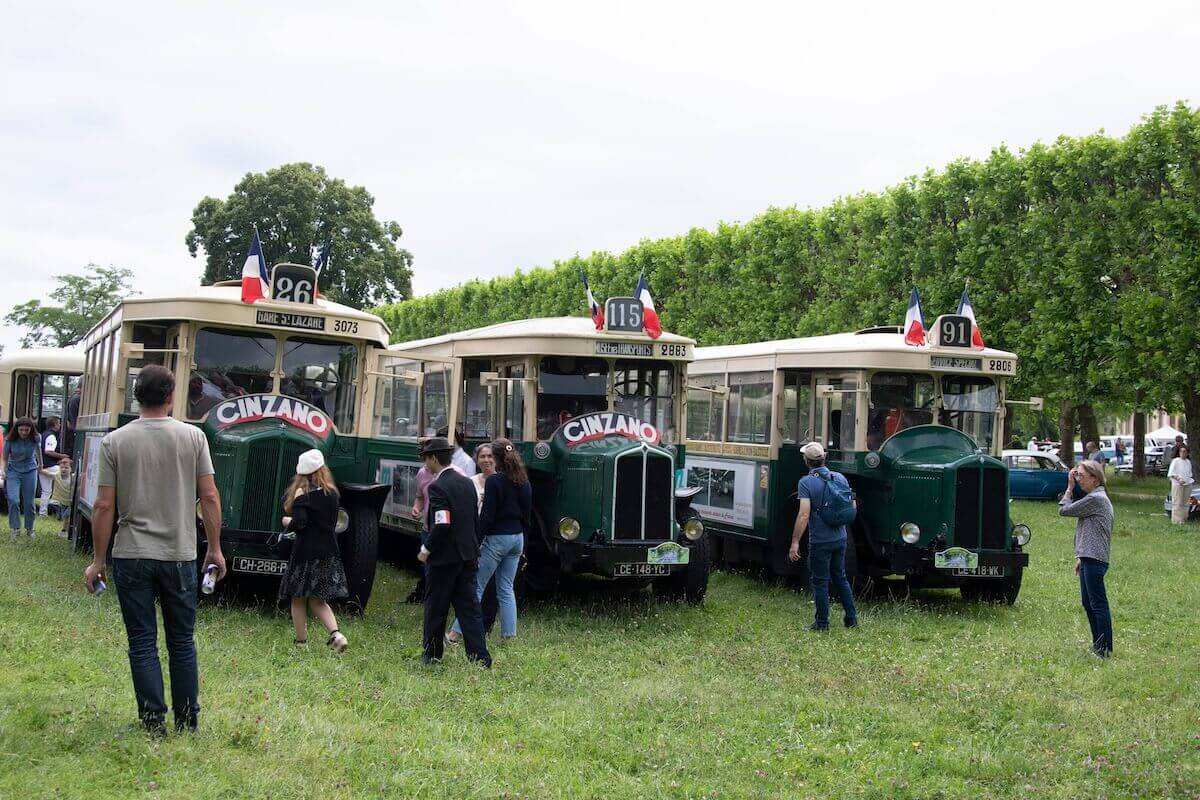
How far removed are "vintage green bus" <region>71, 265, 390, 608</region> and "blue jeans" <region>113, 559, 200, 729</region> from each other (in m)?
3.80

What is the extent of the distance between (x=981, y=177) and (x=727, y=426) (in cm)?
1435

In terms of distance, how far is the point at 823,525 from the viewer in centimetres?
1052

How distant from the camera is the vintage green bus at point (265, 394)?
9992mm

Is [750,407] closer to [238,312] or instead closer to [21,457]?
[238,312]

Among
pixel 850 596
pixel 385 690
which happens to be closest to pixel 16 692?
pixel 385 690

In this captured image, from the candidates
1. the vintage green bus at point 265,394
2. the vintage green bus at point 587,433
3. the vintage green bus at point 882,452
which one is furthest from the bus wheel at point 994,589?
the vintage green bus at point 265,394

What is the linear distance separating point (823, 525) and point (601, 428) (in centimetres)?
231

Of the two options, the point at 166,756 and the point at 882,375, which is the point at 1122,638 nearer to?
the point at 882,375

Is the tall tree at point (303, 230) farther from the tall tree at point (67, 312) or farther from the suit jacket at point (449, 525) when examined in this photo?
the suit jacket at point (449, 525)

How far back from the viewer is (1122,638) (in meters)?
10.6

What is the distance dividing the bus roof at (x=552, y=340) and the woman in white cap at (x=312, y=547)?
3099 millimetres

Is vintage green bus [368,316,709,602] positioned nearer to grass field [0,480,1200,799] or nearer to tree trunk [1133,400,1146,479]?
grass field [0,480,1200,799]

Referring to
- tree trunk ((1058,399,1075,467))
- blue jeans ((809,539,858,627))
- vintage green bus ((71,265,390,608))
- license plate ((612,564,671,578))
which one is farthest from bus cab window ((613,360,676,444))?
tree trunk ((1058,399,1075,467))

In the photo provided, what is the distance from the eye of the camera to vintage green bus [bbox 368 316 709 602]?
10766 millimetres
